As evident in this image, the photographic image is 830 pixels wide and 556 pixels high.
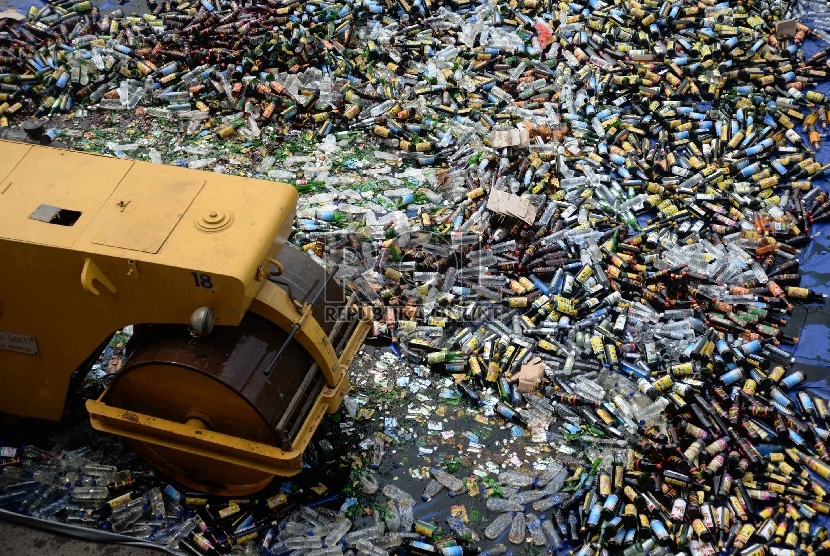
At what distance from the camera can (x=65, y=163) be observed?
17.6 feet

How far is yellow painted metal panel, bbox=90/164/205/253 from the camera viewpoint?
15.9 feet

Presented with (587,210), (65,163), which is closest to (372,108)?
(587,210)

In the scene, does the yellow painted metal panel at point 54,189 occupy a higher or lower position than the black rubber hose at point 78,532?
higher

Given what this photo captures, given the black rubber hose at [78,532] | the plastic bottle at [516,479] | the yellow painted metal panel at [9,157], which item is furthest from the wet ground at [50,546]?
the plastic bottle at [516,479]

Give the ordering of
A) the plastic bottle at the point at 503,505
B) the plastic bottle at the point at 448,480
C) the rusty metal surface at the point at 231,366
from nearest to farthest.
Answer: the rusty metal surface at the point at 231,366 → the plastic bottle at the point at 503,505 → the plastic bottle at the point at 448,480

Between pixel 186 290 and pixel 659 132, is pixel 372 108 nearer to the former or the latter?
pixel 659 132

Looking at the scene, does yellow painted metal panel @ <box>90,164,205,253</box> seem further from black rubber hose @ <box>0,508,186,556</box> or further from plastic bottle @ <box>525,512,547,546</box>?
plastic bottle @ <box>525,512,547,546</box>

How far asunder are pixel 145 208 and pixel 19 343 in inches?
61.3

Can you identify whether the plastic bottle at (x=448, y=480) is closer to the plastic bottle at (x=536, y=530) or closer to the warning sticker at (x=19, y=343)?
the plastic bottle at (x=536, y=530)

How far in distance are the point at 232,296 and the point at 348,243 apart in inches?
123

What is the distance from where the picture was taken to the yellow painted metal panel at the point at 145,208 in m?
4.84

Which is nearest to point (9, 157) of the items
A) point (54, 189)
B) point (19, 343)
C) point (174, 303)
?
point (54, 189)

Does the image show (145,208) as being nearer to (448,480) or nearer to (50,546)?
(50,546)

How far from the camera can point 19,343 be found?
17.9ft
